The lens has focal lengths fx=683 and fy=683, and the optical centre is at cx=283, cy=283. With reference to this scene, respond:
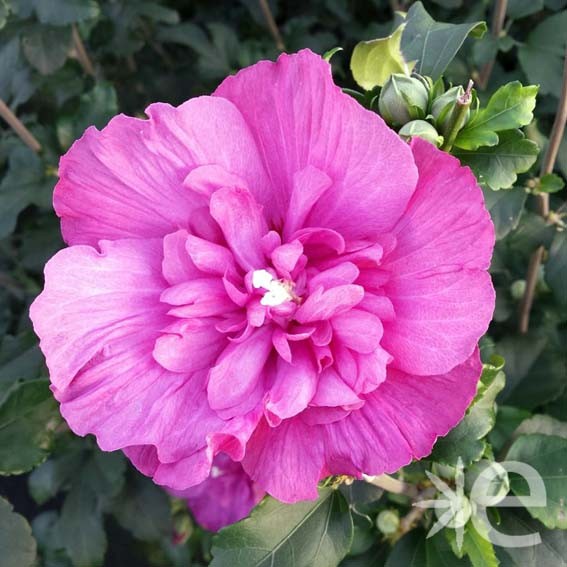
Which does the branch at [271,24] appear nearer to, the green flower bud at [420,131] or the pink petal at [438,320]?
the green flower bud at [420,131]

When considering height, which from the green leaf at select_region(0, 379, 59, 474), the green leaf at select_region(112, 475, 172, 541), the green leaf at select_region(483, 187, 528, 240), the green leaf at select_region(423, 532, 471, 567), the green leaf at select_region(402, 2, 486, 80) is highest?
the green leaf at select_region(402, 2, 486, 80)

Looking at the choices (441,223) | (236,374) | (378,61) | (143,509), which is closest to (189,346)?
(236,374)

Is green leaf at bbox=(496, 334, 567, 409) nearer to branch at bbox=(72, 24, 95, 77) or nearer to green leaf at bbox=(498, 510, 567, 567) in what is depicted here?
green leaf at bbox=(498, 510, 567, 567)

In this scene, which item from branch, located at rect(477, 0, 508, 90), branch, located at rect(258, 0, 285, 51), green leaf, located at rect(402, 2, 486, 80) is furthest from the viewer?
branch, located at rect(258, 0, 285, 51)

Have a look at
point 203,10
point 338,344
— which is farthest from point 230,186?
point 203,10

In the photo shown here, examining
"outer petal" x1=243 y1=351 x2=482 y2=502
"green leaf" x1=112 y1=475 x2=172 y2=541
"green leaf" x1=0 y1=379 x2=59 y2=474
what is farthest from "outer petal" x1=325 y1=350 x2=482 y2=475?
"green leaf" x1=112 y1=475 x2=172 y2=541

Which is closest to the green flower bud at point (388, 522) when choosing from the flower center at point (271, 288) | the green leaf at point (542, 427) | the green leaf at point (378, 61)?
the green leaf at point (542, 427)

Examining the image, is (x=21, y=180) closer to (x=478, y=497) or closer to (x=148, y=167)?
(x=148, y=167)
